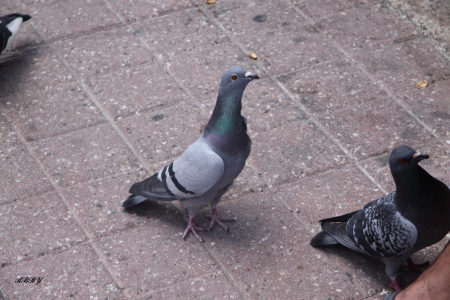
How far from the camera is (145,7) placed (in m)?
6.28

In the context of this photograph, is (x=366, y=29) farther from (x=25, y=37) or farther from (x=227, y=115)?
(x=25, y=37)

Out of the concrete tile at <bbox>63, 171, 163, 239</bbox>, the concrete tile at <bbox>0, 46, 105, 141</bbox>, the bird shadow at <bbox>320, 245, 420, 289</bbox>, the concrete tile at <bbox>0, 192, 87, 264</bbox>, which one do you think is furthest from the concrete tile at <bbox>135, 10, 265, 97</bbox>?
the bird shadow at <bbox>320, 245, 420, 289</bbox>

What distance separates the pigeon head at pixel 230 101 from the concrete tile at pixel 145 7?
2573 mm

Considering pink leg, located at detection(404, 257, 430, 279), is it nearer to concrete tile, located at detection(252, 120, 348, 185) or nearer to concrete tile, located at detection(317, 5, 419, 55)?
concrete tile, located at detection(252, 120, 348, 185)

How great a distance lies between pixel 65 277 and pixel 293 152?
190cm

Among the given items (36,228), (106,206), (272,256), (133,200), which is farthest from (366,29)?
(36,228)

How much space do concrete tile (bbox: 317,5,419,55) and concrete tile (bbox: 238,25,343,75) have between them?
0.15m

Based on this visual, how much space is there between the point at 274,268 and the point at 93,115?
2.04 m

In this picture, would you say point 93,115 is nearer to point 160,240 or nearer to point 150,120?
point 150,120

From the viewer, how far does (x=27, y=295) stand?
376 centimetres

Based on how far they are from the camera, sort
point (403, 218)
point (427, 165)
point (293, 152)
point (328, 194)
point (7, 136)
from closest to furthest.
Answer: point (403, 218) → point (328, 194) → point (427, 165) → point (293, 152) → point (7, 136)

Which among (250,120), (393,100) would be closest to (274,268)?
(250,120)

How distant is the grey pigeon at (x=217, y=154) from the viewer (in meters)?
3.84

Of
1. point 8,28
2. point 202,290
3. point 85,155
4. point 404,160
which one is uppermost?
point 404,160
